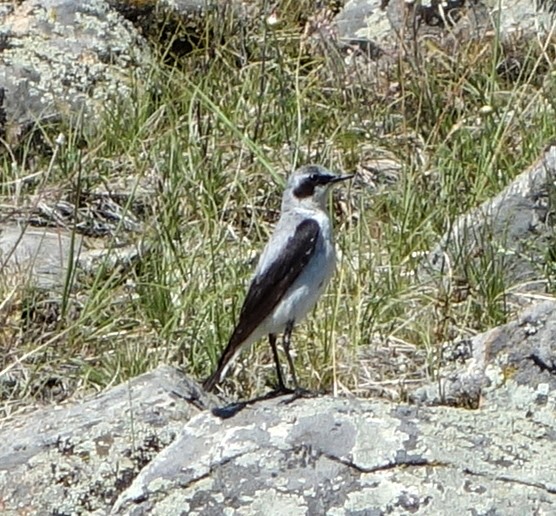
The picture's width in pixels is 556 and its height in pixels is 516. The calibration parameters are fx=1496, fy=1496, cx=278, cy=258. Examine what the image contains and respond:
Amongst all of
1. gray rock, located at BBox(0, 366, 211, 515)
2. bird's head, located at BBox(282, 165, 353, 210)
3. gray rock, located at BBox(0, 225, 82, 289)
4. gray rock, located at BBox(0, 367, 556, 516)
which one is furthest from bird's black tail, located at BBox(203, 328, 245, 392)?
gray rock, located at BBox(0, 225, 82, 289)

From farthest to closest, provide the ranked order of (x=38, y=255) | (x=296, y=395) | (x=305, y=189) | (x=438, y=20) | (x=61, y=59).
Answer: (x=438, y=20)
(x=61, y=59)
(x=38, y=255)
(x=305, y=189)
(x=296, y=395)

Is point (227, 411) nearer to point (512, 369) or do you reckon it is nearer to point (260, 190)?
point (512, 369)

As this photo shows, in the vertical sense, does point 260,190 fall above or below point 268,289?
below

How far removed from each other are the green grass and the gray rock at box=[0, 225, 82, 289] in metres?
0.11

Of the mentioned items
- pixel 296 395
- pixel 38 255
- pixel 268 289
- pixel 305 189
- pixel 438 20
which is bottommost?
pixel 38 255

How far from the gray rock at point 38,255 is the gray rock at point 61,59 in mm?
1001

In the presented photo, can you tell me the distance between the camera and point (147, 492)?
4.32 metres

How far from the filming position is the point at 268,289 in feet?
18.0

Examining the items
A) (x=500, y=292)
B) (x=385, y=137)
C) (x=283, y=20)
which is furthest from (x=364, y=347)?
(x=283, y=20)

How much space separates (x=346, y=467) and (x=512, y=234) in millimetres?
3094

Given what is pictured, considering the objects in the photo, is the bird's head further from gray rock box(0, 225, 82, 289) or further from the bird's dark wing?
gray rock box(0, 225, 82, 289)

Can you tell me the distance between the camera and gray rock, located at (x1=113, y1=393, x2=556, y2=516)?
4.18 meters

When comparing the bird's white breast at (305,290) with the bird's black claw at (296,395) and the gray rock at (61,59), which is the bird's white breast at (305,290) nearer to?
the bird's black claw at (296,395)

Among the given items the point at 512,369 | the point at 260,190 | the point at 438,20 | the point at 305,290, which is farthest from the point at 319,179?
the point at 438,20
